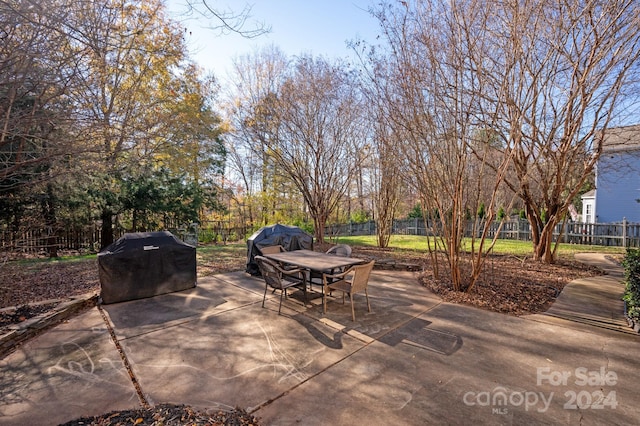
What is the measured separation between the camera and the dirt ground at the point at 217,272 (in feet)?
6.52

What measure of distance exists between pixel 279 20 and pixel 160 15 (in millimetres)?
6974

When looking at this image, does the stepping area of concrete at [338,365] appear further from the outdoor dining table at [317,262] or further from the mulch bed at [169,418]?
the outdoor dining table at [317,262]

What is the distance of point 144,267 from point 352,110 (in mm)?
7200

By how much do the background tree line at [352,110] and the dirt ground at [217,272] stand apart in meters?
0.50

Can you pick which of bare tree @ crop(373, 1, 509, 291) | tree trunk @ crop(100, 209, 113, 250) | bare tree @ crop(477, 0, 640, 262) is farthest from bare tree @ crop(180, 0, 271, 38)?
tree trunk @ crop(100, 209, 113, 250)

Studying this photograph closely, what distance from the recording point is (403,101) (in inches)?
197

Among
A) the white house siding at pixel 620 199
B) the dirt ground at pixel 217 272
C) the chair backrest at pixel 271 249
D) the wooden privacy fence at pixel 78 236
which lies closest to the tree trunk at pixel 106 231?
the wooden privacy fence at pixel 78 236

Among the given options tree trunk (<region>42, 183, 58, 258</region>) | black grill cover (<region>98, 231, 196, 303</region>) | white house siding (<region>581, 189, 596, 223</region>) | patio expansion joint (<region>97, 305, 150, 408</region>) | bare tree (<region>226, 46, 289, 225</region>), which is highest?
bare tree (<region>226, 46, 289, 225</region>)

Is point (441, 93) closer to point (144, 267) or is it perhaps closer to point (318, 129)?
point (318, 129)

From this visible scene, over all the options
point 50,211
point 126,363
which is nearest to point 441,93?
point 126,363

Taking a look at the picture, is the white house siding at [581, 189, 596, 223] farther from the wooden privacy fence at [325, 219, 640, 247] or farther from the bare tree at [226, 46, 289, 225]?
the bare tree at [226, 46, 289, 225]

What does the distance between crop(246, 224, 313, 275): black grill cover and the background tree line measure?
105 inches

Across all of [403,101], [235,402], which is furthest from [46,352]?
[403,101]

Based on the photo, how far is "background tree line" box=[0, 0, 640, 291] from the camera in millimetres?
3457
